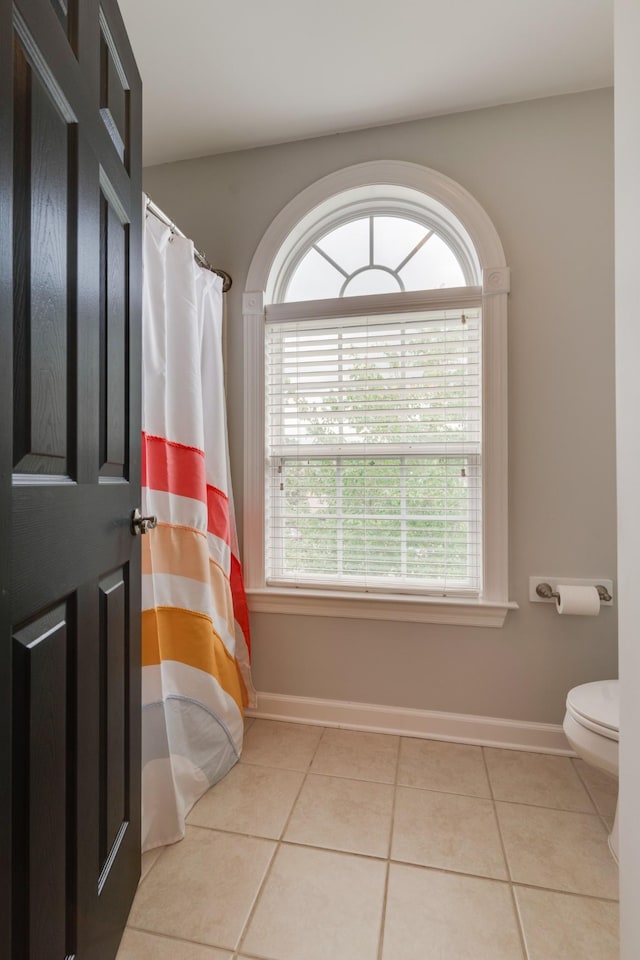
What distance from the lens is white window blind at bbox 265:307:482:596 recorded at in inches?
80.5

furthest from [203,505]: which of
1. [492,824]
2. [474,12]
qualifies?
[474,12]

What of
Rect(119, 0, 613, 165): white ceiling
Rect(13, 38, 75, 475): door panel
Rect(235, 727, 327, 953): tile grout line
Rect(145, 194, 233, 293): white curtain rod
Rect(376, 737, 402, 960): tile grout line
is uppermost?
Rect(119, 0, 613, 165): white ceiling

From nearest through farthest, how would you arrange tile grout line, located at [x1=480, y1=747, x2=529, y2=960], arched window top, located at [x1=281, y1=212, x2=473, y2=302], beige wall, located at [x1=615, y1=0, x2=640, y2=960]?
beige wall, located at [x1=615, y1=0, x2=640, y2=960] → tile grout line, located at [x1=480, y1=747, x2=529, y2=960] → arched window top, located at [x1=281, y1=212, x2=473, y2=302]

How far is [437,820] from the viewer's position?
1.53 metres

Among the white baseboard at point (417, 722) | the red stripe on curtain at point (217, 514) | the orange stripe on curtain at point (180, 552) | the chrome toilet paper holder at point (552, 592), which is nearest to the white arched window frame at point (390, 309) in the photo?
the chrome toilet paper holder at point (552, 592)

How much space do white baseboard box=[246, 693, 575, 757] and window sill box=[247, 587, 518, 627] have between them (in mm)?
391

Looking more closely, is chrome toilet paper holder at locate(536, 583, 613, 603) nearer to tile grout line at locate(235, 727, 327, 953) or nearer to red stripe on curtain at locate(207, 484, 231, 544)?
tile grout line at locate(235, 727, 327, 953)

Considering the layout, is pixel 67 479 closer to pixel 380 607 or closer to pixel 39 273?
pixel 39 273

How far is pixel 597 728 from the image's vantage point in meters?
1.40

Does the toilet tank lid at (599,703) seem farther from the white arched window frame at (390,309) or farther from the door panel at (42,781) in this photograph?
the door panel at (42,781)

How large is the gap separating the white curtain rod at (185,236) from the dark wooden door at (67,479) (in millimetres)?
377

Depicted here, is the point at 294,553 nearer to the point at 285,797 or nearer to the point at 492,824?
the point at 285,797

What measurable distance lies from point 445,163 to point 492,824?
2489 millimetres

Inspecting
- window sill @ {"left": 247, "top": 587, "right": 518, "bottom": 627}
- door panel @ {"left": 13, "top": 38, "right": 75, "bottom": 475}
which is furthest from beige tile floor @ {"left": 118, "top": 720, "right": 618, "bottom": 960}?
door panel @ {"left": 13, "top": 38, "right": 75, "bottom": 475}
